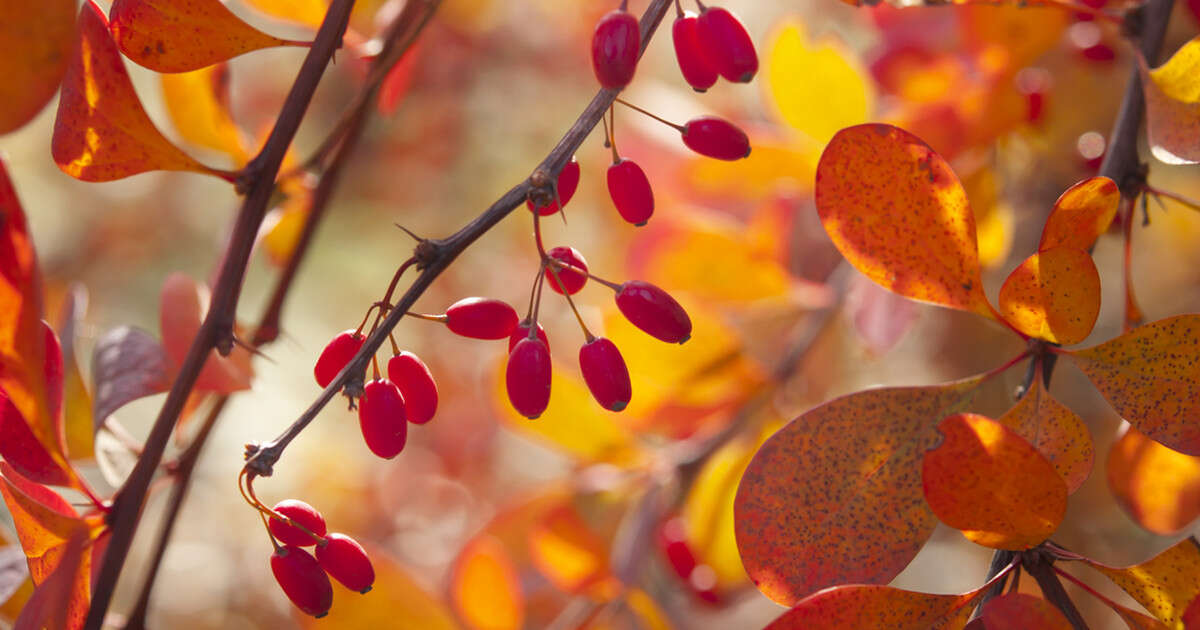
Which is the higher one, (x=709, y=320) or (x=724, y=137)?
(x=724, y=137)

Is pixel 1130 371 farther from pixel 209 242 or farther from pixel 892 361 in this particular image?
pixel 209 242

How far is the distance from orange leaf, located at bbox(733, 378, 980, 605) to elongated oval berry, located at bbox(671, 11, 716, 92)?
0.19 metres

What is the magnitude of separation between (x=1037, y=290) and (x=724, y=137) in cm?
18

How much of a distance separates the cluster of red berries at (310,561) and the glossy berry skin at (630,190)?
0.75 feet

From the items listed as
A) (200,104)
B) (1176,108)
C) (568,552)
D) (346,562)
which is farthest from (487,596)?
(1176,108)

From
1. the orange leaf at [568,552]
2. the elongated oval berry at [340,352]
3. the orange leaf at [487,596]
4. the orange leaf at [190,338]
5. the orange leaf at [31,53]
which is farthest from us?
the orange leaf at [568,552]

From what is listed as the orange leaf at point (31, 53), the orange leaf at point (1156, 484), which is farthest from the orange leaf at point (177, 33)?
the orange leaf at point (1156, 484)

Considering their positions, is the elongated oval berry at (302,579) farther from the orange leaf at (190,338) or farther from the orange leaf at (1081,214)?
the orange leaf at (1081,214)

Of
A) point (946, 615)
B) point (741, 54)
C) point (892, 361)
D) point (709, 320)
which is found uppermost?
point (741, 54)

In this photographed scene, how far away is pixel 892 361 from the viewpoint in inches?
59.1

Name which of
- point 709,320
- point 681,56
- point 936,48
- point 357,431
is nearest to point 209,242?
point 357,431

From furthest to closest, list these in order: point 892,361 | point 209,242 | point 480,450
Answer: point 209,242, point 480,450, point 892,361

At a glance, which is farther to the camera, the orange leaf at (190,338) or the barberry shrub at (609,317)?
the orange leaf at (190,338)

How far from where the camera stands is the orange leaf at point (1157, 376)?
0.45 metres
